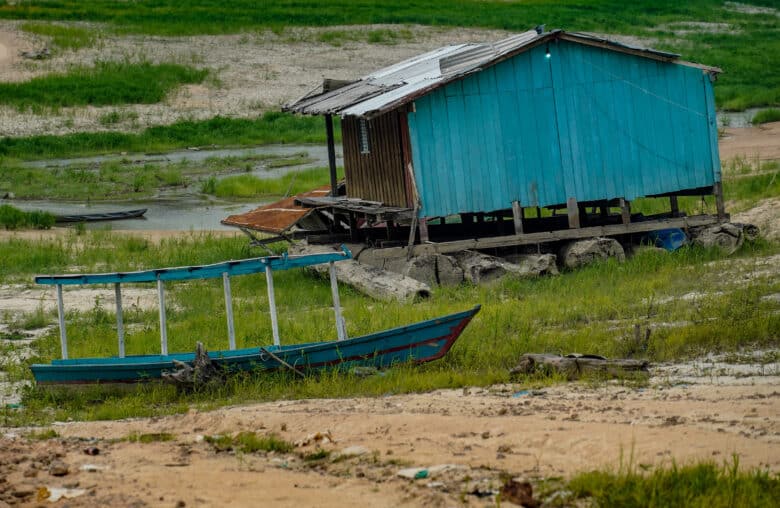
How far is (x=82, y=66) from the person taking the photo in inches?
1797

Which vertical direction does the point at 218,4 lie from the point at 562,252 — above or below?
above

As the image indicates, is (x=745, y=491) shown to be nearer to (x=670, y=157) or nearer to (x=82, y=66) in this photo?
(x=670, y=157)

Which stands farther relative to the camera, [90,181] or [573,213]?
[90,181]

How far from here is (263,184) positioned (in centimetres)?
3291

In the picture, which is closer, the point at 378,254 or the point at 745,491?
the point at 745,491

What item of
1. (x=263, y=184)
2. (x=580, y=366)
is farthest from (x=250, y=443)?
(x=263, y=184)

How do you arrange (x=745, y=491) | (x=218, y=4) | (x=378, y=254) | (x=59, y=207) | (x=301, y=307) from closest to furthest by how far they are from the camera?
(x=745, y=491)
(x=301, y=307)
(x=378, y=254)
(x=59, y=207)
(x=218, y=4)

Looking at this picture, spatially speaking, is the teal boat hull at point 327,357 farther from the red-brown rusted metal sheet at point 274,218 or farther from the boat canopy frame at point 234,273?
the red-brown rusted metal sheet at point 274,218

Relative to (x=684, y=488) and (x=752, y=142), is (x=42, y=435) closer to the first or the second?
(x=684, y=488)

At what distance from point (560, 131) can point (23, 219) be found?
13433mm

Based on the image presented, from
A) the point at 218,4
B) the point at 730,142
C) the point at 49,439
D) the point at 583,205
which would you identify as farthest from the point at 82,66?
the point at 49,439

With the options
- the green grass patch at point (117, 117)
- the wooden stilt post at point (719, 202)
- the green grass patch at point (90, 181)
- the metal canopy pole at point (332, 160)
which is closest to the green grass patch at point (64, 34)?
the green grass patch at point (117, 117)

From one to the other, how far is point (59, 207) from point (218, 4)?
104 feet

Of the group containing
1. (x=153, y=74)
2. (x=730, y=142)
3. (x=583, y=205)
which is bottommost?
(x=583, y=205)
